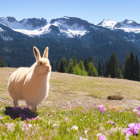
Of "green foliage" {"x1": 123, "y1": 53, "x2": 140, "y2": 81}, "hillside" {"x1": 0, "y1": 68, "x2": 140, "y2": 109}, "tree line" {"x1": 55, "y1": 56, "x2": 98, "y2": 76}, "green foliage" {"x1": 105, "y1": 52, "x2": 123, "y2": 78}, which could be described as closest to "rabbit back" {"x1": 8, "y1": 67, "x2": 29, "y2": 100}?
"hillside" {"x1": 0, "y1": 68, "x2": 140, "y2": 109}

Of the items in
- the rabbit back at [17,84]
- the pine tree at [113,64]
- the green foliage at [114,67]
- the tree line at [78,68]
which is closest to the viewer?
the rabbit back at [17,84]

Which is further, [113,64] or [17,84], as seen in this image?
[113,64]

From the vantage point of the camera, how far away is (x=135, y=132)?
210 inches

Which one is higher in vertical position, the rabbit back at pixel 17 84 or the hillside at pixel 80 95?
the rabbit back at pixel 17 84

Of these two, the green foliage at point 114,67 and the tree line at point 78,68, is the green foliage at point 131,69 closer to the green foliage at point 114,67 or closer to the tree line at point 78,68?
the green foliage at point 114,67

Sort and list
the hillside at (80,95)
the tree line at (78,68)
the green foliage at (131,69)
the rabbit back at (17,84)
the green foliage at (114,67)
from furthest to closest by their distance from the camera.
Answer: the green foliage at (114,67) → the green foliage at (131,69) → the tree line at (78,68) → the hillside at (80,95) → the rabbit back at (17,84)

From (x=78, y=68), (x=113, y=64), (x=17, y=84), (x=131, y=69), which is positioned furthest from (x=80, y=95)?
(x=113, y=64)

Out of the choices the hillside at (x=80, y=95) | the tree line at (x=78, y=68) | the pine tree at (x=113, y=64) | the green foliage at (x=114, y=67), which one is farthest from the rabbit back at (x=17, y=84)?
the pine tree at (x=113, y=64)

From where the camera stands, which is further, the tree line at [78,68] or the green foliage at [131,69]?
the green foliage at [131,69]

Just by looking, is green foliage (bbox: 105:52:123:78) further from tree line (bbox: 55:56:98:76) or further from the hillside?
the hillside

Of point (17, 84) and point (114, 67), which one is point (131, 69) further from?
point (17, 84)

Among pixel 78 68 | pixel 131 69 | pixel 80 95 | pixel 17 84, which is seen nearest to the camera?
pixel 17 84

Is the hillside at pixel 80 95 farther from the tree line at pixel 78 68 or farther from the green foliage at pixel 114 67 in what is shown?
the green foliage at pixel 114 67

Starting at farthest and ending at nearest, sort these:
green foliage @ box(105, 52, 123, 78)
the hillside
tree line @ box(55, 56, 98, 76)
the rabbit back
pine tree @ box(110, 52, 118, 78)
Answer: pine tree @ box(110, 52, 118, 78)
green foliage @ box(105, 52, 123, 78)
tree line @ box(55, 56, 98, 76)
the hillside
the rabbit back
